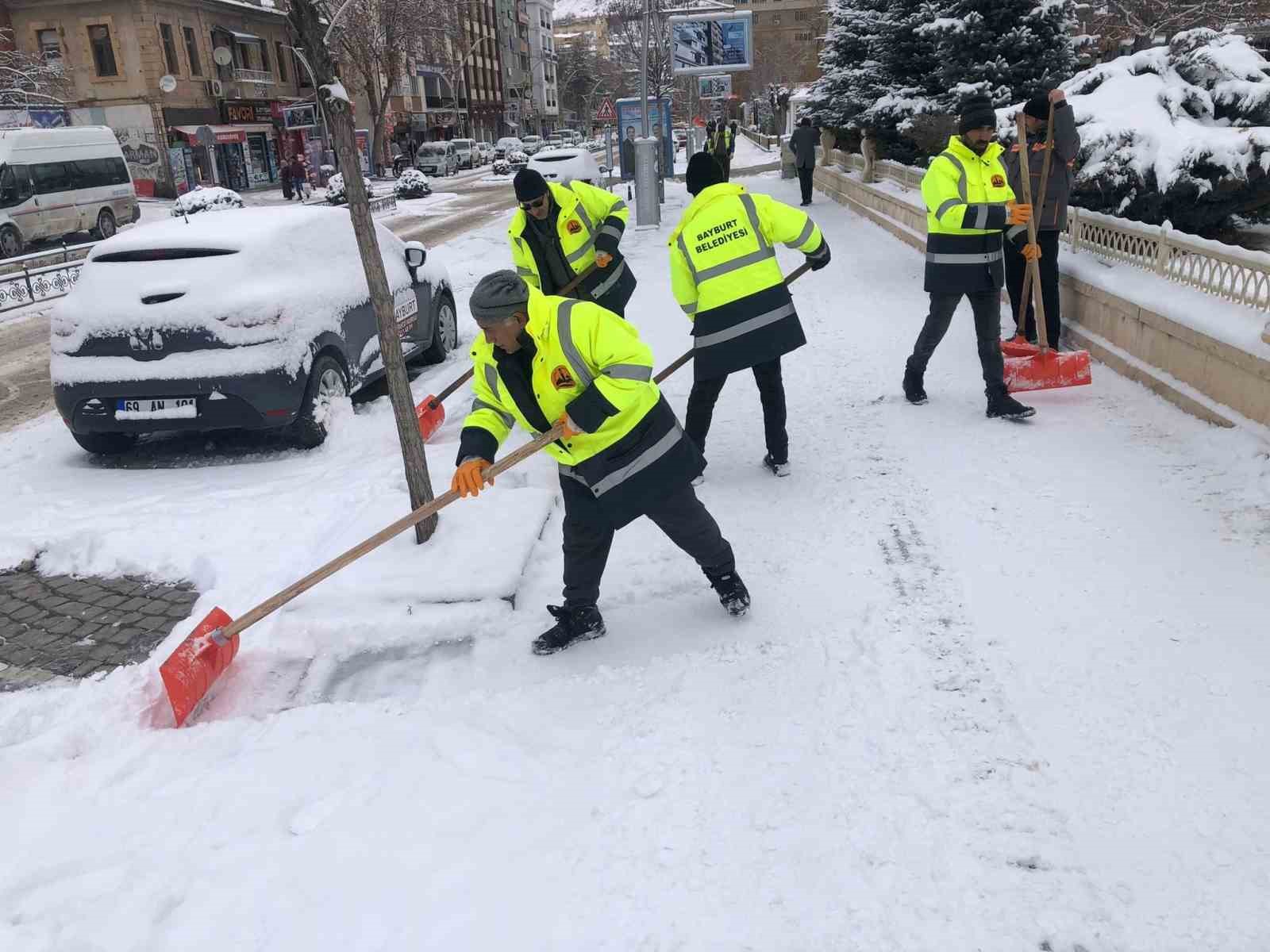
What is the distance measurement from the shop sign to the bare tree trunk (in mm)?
40496

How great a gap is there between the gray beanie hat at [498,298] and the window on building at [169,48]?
1554 inches

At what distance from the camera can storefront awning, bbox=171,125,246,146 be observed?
35.8m

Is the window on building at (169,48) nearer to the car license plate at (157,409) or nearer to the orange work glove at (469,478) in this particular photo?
the car license plate at (157,409)

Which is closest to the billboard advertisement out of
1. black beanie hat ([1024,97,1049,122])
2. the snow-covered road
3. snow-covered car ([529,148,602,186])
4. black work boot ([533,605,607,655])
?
snow-covered car ([529,148,602,186])

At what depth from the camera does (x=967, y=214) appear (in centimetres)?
542

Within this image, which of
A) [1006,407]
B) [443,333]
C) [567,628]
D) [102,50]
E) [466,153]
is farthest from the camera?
[466,153]

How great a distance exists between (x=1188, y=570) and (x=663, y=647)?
85.7 inches

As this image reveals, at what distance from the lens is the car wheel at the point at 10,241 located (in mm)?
19391

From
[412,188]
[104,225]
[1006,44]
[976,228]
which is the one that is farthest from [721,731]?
[412,188]

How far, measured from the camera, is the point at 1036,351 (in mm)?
6105

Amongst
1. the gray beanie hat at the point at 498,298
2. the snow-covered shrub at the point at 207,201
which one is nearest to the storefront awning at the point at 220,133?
the snow-covered shrub at the point at 207,201

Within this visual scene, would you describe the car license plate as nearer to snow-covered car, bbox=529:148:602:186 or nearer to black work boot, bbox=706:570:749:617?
black work boot, bbox=706:570:749:617

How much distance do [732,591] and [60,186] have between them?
22694 mm

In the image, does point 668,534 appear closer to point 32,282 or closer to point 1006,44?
point 1006,44
